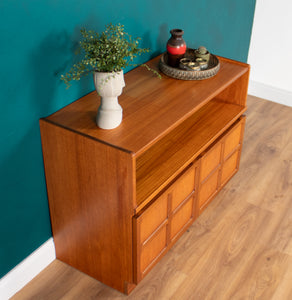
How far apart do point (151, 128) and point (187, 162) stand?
14.8 inches

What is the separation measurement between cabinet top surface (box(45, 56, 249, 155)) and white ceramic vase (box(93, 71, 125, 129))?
0.04 meters

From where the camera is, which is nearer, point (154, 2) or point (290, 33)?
point (154, 2)

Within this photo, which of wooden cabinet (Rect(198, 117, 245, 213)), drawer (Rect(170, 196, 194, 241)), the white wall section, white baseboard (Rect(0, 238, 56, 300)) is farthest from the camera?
the white wall section

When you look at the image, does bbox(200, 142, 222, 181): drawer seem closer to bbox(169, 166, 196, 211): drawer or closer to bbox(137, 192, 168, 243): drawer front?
bbox(169, 166, 196, 211): drawer

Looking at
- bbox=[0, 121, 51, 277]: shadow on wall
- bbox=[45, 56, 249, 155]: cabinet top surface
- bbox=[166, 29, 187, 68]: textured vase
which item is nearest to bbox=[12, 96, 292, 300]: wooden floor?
bbox=[0, 121, 51, 277]: shadow on wall

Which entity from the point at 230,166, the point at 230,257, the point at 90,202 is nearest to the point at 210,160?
the point at 230,166

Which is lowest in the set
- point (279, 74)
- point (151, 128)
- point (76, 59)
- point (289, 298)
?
point (289, 298)

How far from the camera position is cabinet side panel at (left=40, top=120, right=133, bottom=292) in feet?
6.07

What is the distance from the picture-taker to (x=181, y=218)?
2.38 metres

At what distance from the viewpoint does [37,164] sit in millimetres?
2029

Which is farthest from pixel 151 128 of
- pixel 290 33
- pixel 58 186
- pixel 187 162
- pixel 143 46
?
pixel 290 33

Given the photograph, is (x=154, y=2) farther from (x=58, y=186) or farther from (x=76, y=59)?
(x=58, y=186)

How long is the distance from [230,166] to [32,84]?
144 cm

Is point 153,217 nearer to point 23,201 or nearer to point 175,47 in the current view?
point 23,201
